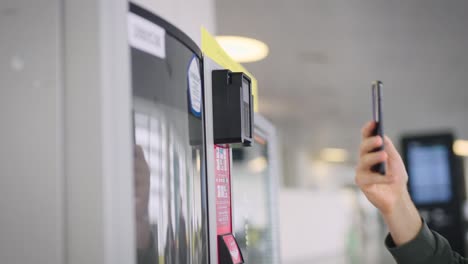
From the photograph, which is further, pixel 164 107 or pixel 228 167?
pixel 228 167

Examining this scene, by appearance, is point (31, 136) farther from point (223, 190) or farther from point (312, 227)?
point (312, 227)

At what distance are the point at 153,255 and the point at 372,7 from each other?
14.8ft

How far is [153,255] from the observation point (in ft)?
3.15

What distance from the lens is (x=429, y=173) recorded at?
19.3ft

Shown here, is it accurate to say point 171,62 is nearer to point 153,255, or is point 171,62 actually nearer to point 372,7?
point 153,255

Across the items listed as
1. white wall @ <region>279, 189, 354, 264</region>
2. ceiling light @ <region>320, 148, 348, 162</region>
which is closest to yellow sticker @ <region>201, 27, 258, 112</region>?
white wall @ <region>279, 189, 354, 264</region>

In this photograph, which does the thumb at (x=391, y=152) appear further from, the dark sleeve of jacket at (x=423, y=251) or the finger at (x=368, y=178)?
the dark sleeve of jacket at (x=423, y=251)

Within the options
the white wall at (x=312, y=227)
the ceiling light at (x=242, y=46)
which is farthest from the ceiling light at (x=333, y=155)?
the ceiling light at (x=242, y=46)

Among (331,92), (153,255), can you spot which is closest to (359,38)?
(331,92)

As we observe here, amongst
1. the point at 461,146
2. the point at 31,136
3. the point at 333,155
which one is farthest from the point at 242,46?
the point at 333,155

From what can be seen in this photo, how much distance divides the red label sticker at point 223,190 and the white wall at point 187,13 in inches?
23.4

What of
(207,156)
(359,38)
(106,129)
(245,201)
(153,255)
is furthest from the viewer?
(359,38)

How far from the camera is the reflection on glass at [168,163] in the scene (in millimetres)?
926

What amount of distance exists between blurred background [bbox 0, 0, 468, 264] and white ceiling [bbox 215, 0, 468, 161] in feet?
0.06
